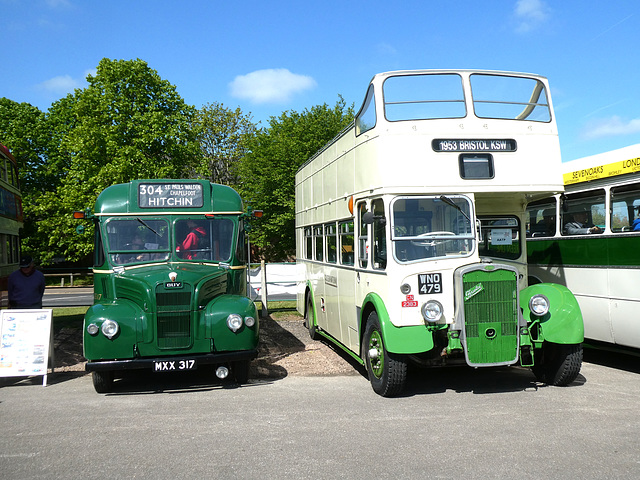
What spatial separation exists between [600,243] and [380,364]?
13.3 feet

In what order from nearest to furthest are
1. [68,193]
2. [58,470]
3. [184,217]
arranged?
[58,470] → [184,217] → [68,193]

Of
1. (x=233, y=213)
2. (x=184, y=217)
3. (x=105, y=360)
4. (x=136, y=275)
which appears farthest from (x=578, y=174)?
(x=105, y=360)

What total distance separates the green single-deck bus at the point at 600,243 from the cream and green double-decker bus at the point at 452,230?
1420mm

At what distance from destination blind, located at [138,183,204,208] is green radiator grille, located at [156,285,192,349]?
180 cm

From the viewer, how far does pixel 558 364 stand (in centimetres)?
791

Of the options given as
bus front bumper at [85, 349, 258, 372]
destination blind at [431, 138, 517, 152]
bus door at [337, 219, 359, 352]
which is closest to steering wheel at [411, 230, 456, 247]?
destination blind at [431, 138, 517, 152]

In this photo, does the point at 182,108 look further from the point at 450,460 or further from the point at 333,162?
the point at 450,460

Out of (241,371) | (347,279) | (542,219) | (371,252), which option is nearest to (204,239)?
(241,371)

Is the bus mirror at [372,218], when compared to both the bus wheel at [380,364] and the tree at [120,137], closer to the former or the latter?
the bus wheel at [380,364]

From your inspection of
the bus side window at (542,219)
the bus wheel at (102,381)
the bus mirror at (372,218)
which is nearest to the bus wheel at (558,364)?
the bus mirror at (372,218)

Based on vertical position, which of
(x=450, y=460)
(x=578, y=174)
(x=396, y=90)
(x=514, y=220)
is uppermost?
(x=396, y=90)

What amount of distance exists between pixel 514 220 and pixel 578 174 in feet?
6.55

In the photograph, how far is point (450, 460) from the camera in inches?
205

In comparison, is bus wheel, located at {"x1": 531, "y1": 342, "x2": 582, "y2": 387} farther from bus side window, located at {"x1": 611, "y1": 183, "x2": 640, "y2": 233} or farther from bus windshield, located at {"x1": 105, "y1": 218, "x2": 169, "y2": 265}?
bus windshield, located at {"x1": 105, "y1": 218, "x2": 169, "y2": 265}
